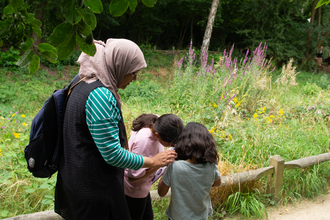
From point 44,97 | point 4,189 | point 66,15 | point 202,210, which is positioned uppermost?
point 66,15

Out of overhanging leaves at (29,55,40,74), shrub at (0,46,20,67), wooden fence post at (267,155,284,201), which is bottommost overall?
shrub at (0,46,20,67)

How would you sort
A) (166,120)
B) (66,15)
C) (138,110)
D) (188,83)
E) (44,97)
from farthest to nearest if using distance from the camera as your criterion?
(44,97) → (188,83) → (138,110) → (166,120) → (66,15)

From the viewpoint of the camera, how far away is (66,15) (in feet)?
3.01

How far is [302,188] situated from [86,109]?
11.2 ft

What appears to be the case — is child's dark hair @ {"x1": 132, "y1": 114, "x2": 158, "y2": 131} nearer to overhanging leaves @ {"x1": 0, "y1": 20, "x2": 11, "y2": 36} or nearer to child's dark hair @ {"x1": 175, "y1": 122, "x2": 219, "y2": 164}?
child's dark hair @ {"x1": 175, "y1": 122, "x2": 219, "y2": 164}

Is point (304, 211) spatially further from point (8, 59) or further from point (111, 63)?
point (8, 59)

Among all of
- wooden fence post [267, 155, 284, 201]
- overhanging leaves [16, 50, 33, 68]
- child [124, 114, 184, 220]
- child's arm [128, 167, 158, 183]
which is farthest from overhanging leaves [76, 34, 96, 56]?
wooden fence post [267, 155, 284, 201]

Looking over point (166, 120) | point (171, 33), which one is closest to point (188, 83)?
point (166, 120)

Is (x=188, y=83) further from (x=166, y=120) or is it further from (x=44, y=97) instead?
(x=44, y=97)

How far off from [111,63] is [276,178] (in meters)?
2.68

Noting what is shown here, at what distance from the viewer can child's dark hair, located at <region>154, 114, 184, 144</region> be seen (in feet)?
5.70

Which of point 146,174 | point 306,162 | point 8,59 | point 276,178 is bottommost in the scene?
point 8,59

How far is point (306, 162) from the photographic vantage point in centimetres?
336

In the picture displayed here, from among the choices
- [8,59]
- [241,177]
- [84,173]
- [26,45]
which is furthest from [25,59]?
[8,59]
